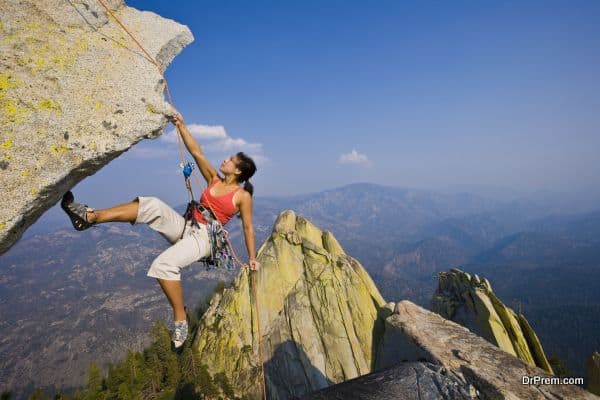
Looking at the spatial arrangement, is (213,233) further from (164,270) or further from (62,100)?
(62,100)

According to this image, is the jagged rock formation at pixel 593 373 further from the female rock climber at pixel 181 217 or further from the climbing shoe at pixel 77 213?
the climbing shoe at pixel 77 213

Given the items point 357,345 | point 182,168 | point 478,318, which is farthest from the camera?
point 357,345

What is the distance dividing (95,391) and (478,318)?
5508 cm

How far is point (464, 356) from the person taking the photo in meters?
8.16

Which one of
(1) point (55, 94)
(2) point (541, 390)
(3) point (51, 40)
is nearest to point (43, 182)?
(1) point (55, 94)

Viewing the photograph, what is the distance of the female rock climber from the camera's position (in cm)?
588

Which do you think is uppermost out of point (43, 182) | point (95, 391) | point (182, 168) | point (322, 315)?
point (182, 168)

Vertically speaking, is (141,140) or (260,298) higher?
(141,140)

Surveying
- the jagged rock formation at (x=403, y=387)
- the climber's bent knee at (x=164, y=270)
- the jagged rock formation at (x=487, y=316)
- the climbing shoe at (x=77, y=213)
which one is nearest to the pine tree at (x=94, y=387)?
the jagged rock formation at (x=487, y=316)

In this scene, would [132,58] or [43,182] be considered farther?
[132,58]

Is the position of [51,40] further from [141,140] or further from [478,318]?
[478,318]

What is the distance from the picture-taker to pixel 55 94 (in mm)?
5391

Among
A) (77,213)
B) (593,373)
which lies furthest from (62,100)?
(593,373)

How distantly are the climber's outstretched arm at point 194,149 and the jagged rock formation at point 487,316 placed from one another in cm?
2594
